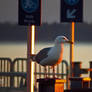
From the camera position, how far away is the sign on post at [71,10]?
22.4 m

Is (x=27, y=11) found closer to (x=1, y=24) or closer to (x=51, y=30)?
(x=1, y=24)

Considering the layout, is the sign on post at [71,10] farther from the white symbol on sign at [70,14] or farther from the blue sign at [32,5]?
the blue sign at [32,5]

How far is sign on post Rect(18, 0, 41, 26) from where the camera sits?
66.5 feet

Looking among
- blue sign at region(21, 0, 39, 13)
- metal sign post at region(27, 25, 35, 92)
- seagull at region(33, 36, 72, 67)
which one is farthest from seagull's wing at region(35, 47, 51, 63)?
blue sign at region(21, 0, 39, 13)

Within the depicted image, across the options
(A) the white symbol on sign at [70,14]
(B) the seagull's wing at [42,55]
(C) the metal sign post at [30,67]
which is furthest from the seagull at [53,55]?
(A) the white symbol on sign at [70,14]

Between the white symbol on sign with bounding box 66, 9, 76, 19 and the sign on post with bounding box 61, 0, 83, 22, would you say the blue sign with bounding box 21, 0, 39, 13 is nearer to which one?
the sign on post with bounding box 61, 0, 83, 22

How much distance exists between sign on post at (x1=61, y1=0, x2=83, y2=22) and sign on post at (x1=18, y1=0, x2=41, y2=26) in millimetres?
2216

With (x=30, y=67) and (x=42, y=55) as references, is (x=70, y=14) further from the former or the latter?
(x=42, y=55)

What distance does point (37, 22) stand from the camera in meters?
20.3

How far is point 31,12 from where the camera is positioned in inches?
800

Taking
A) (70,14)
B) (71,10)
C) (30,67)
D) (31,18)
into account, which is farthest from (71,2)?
(30,67)

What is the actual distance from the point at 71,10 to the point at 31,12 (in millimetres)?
2900

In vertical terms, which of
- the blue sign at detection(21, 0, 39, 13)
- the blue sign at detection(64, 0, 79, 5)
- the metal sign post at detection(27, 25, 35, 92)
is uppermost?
the blue sign at detection(64, 0, 79, 5)

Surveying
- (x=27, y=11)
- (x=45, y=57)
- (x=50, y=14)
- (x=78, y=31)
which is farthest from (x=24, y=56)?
(x=45, y=57)
